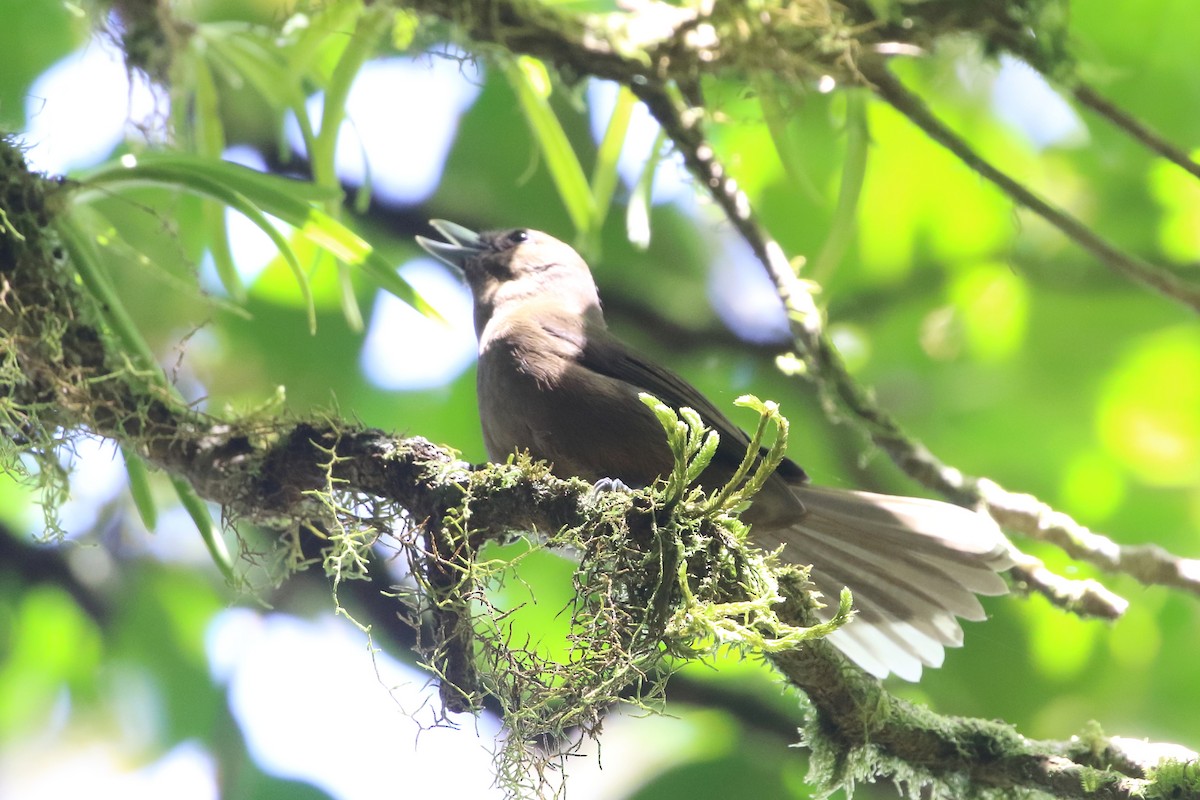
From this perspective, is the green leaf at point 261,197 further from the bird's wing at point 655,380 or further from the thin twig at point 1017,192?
the thin twig at point 1017,192

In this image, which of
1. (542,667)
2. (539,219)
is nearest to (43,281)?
(542,667)

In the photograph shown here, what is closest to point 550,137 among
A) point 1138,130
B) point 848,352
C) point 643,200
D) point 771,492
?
point 643,200

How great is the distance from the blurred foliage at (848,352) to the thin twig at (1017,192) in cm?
112

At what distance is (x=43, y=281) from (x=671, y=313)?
2.89 m

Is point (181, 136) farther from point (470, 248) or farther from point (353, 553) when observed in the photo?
point (353, 553)

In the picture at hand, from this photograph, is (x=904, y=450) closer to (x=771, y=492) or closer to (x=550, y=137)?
(x=771, y=492)

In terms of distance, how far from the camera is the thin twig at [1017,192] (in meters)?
2.85

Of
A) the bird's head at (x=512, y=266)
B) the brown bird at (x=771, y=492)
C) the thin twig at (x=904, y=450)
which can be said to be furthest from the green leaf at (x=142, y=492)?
the thin twig at (x=904, y=450)

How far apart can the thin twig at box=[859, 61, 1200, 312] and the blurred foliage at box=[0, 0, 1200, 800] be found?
1123 millimetres

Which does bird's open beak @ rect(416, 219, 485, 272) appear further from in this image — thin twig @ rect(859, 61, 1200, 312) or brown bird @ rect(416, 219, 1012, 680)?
thin twig @ rect(859, 61, 1200, 312)

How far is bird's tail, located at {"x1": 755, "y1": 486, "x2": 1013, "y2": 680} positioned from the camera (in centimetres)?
287

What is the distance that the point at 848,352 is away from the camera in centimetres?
465

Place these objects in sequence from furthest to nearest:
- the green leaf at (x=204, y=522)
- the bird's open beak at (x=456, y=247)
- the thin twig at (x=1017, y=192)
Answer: the bird's open beak at (x=456, y=247), the thin twig at (x=1017, y=192), the green leaf at (x=204, y=522)

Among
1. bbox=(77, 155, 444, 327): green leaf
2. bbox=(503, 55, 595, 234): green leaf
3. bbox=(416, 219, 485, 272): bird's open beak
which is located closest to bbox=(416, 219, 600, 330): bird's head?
bbox=(416, 219, 485, 272): bird's open beak
